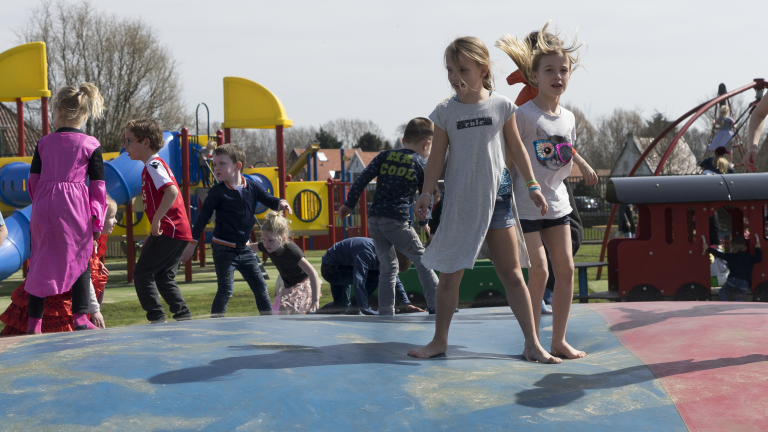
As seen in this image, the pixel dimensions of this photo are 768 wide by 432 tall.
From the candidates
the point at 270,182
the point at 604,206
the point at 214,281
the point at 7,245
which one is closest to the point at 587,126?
the point at 604,206

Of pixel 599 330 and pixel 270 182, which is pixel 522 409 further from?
pixel 270 182

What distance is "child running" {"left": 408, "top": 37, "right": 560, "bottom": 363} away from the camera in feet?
9.49

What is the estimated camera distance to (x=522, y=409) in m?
2.21

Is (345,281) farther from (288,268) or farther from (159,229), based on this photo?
(159,229)

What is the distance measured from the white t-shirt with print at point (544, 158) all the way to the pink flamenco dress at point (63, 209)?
9.03 ft

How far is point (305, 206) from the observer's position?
14.2m

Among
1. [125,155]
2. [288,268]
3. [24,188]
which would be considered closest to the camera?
[288,268]

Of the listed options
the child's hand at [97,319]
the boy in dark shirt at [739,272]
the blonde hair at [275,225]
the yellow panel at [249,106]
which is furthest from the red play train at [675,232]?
the yellow panel at [249,106]

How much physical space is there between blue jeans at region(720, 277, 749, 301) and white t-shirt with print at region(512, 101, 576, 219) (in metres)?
4.25

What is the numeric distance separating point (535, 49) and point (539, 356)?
1.58 m

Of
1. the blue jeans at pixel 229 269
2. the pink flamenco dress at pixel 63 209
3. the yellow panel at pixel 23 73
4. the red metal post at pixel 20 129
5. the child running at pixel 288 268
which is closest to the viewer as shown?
the pink flamenco dress at pixel 63 209

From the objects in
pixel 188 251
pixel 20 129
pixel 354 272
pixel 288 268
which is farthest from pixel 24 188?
pixel 354 272

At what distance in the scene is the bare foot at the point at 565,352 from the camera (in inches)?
120

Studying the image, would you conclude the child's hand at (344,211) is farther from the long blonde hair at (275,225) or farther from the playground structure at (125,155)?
the playground structure at (125,155)
